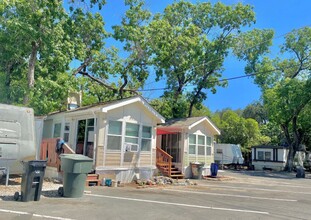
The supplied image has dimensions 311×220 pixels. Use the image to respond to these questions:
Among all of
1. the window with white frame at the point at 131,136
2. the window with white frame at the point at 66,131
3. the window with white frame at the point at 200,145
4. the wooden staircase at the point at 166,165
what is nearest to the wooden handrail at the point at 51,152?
the window with white frame at the point at 66,131

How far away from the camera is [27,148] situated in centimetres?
1113

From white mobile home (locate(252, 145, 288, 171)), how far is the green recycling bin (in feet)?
96.5

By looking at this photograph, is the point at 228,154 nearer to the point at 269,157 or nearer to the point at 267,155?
the point at 267,155

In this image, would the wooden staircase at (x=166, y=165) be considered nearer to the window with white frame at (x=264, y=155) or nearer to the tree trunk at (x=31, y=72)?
the tree trunk at (x=31, y=72)

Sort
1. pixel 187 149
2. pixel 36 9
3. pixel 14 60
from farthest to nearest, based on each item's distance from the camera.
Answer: pixel 187 149 < pixel 14 60 < pixel 36 9

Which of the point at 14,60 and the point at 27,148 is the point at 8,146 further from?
the point at 14,60

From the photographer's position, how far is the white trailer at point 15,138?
1057cm

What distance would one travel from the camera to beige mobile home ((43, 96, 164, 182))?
47.3ft

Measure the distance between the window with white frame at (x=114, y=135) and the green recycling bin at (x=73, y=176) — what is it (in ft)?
16.2

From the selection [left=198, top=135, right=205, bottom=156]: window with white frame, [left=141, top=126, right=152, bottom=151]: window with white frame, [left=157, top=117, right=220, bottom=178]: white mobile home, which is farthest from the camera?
[left=198, top=135, right=205, bottom=156]: window with white frame

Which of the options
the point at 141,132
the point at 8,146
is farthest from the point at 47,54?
the point at 8,146

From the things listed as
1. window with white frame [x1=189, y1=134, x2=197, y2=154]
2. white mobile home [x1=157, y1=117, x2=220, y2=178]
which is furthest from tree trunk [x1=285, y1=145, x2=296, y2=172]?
window with white frame [x1=189, y1=134, x2=197, y2=154]

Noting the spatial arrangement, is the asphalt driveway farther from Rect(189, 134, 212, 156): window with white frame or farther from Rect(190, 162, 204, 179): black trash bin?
Rect(189, 134, 212, 156): window with white frame

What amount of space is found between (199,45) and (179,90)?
4347 mm
